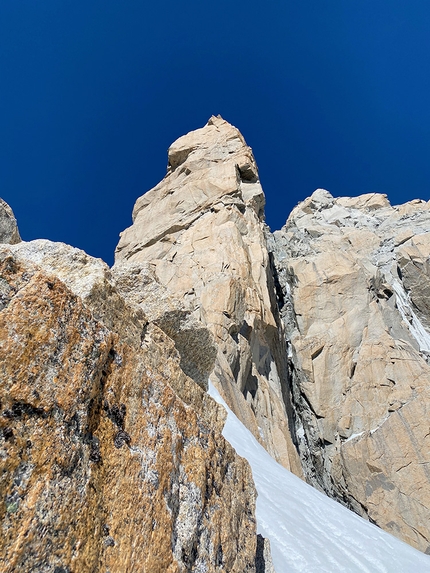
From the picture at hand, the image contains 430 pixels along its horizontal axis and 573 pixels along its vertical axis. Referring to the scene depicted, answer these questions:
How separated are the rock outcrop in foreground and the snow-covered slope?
1.43 metres

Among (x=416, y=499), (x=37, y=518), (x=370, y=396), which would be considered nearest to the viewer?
(x=37, y=518)

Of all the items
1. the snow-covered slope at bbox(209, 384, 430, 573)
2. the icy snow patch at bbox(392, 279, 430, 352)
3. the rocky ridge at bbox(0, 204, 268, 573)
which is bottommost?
the snow-covered slope at bbox(209, 384, 430, 573)

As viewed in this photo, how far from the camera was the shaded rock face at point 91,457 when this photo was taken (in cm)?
240

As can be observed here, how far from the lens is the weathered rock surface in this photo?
24.7ft

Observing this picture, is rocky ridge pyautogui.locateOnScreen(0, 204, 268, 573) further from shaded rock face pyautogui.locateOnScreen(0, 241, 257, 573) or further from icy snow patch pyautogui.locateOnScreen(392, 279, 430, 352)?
icy snow patch pyautogui.locateOnScreen(392, 279, 430, 352)

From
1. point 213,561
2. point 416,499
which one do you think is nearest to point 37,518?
point 213,561

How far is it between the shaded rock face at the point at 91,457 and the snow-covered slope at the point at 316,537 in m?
2.30

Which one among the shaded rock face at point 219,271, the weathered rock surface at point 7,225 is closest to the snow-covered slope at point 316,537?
the shaded rock face at point 219,271

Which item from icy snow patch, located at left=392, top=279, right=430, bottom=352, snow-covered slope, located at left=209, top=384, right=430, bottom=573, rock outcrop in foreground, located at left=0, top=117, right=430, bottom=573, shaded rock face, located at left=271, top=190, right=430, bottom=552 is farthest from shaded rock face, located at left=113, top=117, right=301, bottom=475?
icy snow patch, located at left=392, top=279, right=430, bottom=352

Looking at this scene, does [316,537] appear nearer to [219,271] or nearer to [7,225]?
[7,225]

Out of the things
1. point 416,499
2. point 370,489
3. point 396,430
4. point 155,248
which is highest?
point 155,248

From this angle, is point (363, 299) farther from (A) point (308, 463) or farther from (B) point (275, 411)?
(B) point (275, 411)

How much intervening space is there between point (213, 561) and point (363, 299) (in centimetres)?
3292

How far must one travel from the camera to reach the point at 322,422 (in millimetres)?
29625
